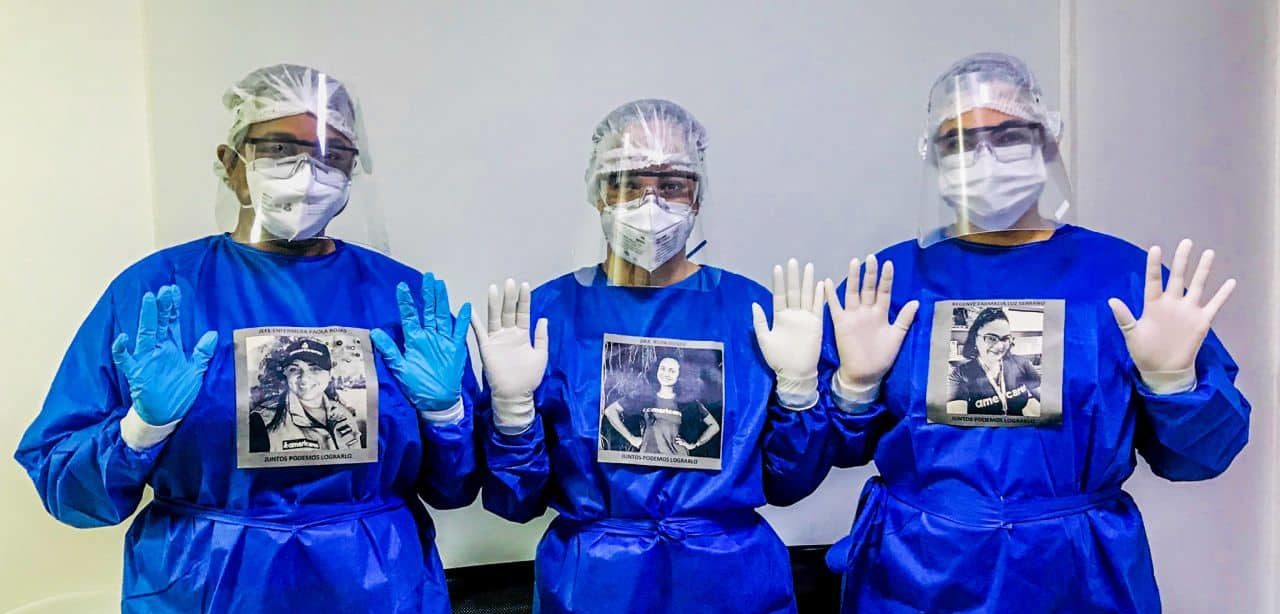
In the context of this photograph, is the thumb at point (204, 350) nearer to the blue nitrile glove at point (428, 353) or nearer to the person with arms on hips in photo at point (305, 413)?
the person with arms on hips in photo at point (305, 413)

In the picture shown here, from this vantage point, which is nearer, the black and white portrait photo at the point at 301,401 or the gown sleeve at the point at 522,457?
the black and white portrait photo at the point at 301,401

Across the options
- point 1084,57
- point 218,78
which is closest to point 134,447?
point 218,78

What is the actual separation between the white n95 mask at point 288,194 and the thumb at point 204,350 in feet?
0.63

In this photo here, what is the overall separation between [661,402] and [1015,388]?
569 mm

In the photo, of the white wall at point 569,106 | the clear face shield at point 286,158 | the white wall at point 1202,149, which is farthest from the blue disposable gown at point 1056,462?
the clear face shield at point 286,158

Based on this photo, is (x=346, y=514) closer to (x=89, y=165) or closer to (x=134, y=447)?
(x=134, y=447)

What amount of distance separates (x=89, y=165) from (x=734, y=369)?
138 cm

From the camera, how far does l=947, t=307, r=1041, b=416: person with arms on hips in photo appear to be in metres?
1.34

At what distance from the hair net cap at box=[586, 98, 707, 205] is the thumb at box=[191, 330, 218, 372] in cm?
66

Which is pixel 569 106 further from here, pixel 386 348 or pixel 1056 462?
pixel 1056 462

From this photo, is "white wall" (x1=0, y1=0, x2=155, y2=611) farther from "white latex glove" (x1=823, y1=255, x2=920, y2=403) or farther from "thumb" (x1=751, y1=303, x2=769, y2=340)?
"white latex glove" (x1=823, y1=255, x2=920, y2=403)

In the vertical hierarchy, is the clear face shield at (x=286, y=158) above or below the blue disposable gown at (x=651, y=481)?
above

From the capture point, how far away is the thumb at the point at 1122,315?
130 cm

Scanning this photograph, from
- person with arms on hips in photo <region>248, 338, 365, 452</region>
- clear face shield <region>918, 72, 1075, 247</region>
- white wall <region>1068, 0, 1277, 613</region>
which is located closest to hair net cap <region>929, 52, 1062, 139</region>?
clear face shield <region>918, 72, 1075, 247</region>
